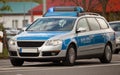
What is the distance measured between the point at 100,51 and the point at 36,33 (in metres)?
2.89

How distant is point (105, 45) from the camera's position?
2144 cm

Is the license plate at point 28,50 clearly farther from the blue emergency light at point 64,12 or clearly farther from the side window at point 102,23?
the side window at point 102,23

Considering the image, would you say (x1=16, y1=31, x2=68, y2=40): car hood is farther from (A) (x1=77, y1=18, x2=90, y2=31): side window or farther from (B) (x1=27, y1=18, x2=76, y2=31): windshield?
(A) (x1=77, y1=18, x2=90, y2=31): side window

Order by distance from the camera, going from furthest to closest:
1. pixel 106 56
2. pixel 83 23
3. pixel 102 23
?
pixel 102 23
pixel 106 56
pixel 83 23

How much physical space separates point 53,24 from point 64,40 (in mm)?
1288

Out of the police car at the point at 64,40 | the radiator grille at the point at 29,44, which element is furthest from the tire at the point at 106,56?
the radiator grille at the point at 29,44

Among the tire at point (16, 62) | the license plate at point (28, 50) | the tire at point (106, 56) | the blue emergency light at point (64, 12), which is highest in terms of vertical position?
the blue emergency light at point (64, 12)

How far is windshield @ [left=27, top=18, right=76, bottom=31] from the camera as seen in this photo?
1986cm

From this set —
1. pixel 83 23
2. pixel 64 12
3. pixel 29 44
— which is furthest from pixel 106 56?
pixel 29 44

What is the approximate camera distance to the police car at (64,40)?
1867 cm

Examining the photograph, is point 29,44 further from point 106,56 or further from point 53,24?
point 106,56

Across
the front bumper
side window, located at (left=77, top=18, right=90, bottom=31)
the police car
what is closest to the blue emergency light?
the police car

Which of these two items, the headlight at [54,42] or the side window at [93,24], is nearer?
the headlight at [54,42]

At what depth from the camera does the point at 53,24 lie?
20.1 metres
